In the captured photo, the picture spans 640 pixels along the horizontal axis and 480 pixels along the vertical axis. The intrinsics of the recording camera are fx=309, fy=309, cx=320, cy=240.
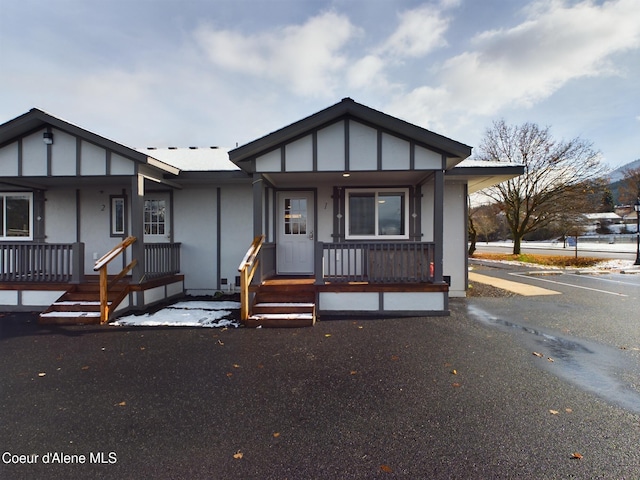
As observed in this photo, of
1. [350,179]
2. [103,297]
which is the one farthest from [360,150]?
[103,297]

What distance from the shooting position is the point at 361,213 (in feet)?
25.1

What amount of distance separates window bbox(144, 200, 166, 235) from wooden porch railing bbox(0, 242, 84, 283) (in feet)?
5.84

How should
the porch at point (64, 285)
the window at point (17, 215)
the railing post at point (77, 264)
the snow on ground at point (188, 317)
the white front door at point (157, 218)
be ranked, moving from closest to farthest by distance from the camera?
the snow on ground at point (188, 317)
the porch at point (64, 285)
the railing post at point (77, 264)
the window at point (17, 215)
the white front door at point (157, 218)

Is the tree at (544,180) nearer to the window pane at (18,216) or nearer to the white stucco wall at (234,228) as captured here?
the white stucco wall at (234,228)

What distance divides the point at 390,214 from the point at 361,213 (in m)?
0.71

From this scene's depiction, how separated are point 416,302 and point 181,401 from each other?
14.6ft

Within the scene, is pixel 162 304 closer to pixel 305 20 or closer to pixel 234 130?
pixel 305 20

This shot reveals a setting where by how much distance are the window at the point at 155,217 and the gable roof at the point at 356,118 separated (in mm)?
3339

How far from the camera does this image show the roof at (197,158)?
7.58 metres

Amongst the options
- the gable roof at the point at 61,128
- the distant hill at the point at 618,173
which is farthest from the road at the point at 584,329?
the distant hill at the point at 618,173

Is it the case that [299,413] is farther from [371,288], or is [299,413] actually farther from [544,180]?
[544,180]

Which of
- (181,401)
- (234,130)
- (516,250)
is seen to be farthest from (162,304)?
(516,250)

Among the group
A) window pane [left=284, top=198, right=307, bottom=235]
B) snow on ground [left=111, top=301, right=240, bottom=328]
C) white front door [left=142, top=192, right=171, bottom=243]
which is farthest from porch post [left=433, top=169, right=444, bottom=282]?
white front door [left=142, top=192, right=171, bottom=243]

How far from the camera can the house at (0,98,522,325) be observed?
5.97m
